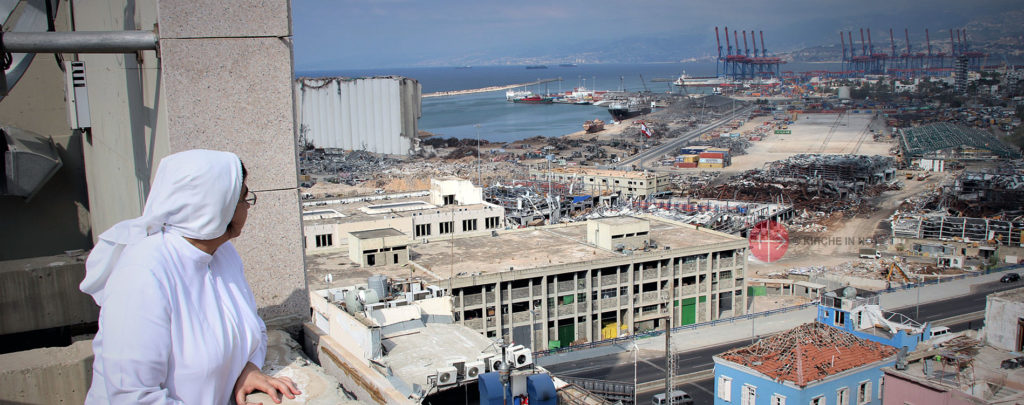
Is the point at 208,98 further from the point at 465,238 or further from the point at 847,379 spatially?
the point at 465,238

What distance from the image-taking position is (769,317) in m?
16.3

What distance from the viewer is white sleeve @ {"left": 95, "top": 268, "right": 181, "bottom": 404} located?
4.38 ft

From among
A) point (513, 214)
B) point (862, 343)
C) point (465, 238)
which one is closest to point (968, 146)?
point (513, 214)

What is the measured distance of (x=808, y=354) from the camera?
948 cm

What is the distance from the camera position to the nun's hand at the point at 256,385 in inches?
64.7

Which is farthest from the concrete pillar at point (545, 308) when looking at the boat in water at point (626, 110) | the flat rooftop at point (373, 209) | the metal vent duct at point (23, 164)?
the boat in water at point (626, 110)

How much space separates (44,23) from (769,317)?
1511 cm

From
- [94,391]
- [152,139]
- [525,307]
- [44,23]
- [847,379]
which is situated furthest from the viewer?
[525,307]

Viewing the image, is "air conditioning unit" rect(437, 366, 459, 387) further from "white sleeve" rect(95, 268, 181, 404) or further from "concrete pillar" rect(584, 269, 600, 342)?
"concrete pillar" rect(584, 269, 600, 342)

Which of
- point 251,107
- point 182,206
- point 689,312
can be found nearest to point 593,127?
point 689,312

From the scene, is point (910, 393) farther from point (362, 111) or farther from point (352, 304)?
point (362, 111)

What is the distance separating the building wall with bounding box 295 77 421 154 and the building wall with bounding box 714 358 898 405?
5.90 m

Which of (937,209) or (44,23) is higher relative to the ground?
(44,23)

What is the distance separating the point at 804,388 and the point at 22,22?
8372mm
